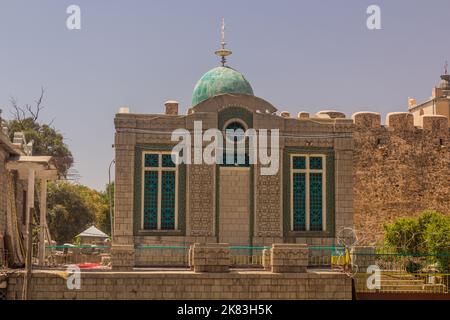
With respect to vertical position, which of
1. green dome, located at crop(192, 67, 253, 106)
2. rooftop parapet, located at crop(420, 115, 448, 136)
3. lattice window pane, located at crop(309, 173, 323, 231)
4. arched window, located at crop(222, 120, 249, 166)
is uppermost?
rooftop parapet, located at crop(420, 115, 448, 136)

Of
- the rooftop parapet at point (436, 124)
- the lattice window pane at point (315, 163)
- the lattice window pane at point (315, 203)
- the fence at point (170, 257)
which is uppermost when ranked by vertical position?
the rooftop parapet at point (436, 124)

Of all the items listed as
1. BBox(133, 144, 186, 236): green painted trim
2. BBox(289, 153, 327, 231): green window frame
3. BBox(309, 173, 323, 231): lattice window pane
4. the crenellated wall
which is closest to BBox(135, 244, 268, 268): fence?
BBox(133, 144, 186, 236): green painted trim

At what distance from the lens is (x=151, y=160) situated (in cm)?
2917

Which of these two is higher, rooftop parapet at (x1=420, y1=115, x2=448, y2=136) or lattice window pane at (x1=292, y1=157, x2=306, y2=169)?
rooftop parapet at (x1=420, y1=115, x2=448, y2=136)

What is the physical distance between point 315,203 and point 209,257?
7.05 meters

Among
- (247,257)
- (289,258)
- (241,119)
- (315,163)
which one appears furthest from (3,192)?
(315,163)

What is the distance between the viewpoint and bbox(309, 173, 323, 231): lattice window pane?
96.9ft

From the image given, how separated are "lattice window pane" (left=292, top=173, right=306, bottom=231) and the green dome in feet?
Result: 15.9

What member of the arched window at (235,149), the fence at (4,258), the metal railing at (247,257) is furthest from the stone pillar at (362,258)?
the fence at (4,258)

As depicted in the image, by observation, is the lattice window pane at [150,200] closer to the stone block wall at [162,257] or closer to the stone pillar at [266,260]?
the stone block wall at [162,257]

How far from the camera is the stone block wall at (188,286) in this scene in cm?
2308

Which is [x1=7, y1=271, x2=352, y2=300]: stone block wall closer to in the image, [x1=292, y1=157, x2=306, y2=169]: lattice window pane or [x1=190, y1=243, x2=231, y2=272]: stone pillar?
[x1=190, y1=243, x2=231, y2=272]: stone pillar

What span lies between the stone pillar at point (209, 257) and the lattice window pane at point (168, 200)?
5.31 m

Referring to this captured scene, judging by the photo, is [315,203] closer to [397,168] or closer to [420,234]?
[420,234]
